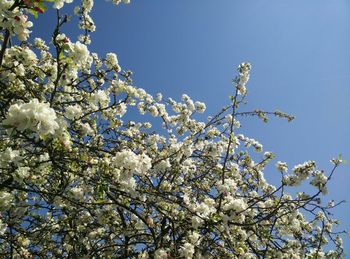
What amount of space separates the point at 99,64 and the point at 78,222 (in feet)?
11.4

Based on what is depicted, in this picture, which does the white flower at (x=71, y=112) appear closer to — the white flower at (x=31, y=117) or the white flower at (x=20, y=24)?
the white flower at (x=20, y=24)

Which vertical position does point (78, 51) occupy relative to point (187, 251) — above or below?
above

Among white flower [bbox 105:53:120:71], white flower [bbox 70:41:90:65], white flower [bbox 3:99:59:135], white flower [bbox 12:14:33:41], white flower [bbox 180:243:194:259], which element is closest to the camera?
white flower [bbox 3:99:59:135]

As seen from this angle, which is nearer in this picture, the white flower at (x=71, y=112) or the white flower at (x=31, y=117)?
the white flower at (x=31, y=117)

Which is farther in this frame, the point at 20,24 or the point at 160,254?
the point at 160,254

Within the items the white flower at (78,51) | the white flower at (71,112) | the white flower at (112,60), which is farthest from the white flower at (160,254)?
the white flower at (112,60)

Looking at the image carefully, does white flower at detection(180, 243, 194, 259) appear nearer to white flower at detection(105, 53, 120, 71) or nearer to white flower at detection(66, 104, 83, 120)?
white flower at detection(66, 104, 83, 120)

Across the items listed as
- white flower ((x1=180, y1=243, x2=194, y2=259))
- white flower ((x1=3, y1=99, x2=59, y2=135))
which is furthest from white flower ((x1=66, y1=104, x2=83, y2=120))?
white flower ((x1=180, y1=243, x2=194, y2=259))

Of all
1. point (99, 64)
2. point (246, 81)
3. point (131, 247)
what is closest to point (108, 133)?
point (99, 64)

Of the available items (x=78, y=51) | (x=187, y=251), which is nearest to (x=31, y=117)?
(x=78, y=51)

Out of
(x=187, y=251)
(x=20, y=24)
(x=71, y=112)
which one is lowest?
(x=187, y=251)

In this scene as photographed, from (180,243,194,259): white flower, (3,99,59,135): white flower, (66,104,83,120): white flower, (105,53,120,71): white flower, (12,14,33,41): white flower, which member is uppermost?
(105,53,120,71): white flower

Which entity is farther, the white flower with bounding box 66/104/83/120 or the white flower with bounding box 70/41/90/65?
the white flower with bounding box 66/104/83/120

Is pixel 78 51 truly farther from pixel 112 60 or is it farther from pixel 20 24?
pixel 112 60
